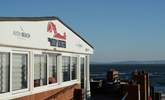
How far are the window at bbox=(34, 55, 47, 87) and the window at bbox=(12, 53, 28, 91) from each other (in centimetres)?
77

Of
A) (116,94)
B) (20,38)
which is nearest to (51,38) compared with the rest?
(20,38)

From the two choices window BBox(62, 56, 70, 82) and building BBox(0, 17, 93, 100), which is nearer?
building BBox(0, 17, 93, 100)

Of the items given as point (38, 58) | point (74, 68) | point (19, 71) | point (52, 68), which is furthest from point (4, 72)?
point (74, 68)

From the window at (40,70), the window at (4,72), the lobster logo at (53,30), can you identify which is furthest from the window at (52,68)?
the window at (4,72)

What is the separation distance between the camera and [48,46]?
15.3 metres

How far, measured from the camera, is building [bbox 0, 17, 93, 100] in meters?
12.4

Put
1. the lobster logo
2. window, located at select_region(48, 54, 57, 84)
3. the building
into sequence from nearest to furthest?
the building < the lobster logo < window, located at select_region(48, 54, 57, 84)

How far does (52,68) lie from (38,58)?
1652 millimetres

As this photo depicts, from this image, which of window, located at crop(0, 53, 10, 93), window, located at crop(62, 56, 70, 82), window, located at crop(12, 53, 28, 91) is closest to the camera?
window, located at crop(0, 53, 10, 93)

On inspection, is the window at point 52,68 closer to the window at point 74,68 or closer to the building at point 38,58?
the building at point 38,58

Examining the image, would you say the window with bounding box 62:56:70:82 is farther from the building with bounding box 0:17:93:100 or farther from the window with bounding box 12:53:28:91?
the window with bounding box 12:53:28:91

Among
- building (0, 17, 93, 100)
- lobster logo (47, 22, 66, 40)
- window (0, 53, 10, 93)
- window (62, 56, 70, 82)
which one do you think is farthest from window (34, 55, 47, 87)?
window (62, 56, 70, 82)

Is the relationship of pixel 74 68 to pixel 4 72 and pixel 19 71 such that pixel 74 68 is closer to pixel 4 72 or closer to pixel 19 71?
pixel 19 71

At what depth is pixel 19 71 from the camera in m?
13.2
